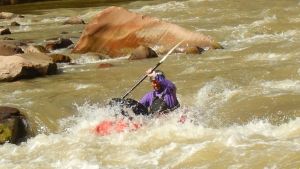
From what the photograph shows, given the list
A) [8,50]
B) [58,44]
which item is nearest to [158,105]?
[8,50]

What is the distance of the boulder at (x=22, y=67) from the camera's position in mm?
11227

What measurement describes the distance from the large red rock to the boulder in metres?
2.22

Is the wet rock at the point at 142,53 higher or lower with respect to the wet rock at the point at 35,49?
higher

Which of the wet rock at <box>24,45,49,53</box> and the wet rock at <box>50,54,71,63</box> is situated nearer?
the wet rock at <box>50,54,71,63</box>

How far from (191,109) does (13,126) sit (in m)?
2.59

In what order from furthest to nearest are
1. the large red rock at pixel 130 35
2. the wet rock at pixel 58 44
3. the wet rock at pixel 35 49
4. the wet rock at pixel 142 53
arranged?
the wet rock at pixel 58 44 → the wet rock at pixel 35 49 → the large red rock at pixel 130 35 → the wet rock at pixel 142 53

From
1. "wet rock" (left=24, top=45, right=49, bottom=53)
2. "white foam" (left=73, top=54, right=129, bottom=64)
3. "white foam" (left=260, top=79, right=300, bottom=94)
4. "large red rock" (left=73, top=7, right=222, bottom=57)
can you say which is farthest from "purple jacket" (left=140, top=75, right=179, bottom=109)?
"wet rock" (left=24, top=45, right=49, bottom=53)

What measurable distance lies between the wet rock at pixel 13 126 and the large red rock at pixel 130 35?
5.33 metres

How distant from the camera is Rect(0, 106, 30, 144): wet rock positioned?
7.89 m

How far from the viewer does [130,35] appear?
537 inches

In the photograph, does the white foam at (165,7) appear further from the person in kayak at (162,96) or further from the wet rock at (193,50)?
the person in kayak at (162,96)

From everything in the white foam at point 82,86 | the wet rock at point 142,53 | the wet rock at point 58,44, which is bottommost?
the wet rock at point 58,44

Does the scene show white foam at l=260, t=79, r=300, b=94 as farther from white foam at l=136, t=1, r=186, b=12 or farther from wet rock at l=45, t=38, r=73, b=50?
white foam at l=136, t=1, r=186, b=12

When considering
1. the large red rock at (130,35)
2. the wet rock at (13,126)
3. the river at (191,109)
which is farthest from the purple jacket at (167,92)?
the large red rock at (130,35)
